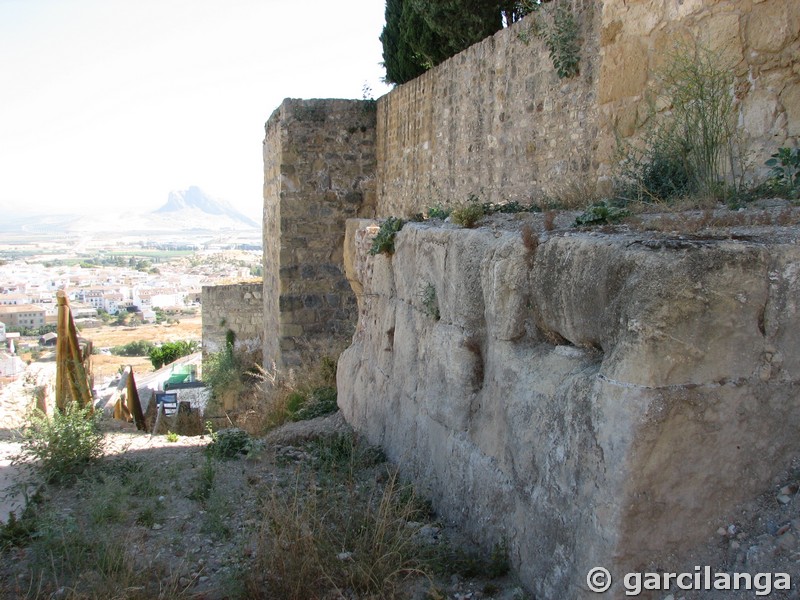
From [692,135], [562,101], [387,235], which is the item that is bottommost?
[387,235]

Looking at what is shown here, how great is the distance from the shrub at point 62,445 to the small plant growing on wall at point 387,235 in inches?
85.3

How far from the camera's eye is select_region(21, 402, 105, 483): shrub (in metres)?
4.72

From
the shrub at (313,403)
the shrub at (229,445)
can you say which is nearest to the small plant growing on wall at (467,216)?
the shrub at (229,445)

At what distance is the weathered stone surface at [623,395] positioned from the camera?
2.21 meters

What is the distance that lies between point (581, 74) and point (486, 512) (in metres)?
4.35

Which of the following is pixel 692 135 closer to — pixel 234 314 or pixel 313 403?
pixel 313 403

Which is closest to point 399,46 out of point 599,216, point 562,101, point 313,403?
point 562,101

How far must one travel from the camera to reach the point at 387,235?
4.71m

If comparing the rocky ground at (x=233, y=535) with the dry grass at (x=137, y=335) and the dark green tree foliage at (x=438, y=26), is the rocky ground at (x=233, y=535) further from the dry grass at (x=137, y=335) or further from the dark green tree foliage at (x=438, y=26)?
the dry grass at (x=137, y=335)

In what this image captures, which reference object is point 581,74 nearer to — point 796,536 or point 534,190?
point 534,190

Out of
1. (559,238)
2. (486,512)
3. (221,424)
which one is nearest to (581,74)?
(559,238)

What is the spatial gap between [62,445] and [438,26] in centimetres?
904

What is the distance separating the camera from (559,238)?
9.18 ft

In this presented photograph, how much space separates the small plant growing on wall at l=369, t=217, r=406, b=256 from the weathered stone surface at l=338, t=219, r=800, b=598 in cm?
149
